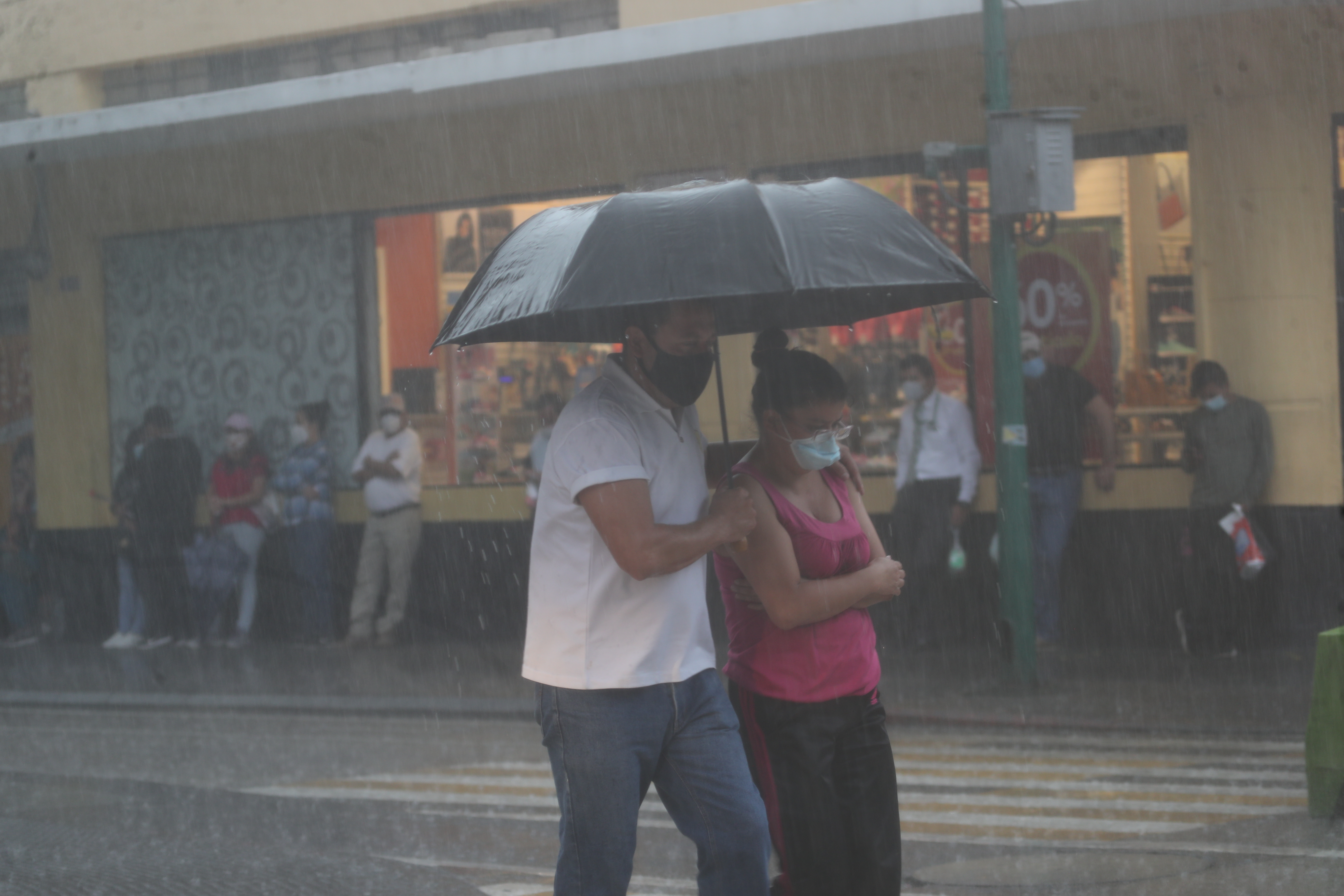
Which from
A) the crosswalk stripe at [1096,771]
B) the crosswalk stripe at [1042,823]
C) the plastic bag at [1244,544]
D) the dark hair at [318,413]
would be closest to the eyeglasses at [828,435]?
the crosswalk stripe at [1042,823]

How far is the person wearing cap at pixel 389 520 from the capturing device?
1261 centimetres

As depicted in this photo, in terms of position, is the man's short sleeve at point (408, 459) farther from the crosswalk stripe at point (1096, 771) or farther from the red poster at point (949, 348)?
the crosswalk stripe at point (1096, 771)

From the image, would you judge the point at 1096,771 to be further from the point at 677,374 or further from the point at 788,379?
the point at 677,374

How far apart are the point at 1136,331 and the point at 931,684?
3402mm

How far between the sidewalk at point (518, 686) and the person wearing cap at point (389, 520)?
12.6 inches

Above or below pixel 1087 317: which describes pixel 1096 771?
below

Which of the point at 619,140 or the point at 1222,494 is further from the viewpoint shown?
the point at 619,140

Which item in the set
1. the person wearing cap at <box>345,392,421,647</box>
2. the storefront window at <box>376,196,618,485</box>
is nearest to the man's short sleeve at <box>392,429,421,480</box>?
A: the person wearing cap at <box>345,392,421,647</box>

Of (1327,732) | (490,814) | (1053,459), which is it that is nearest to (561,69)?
(1053,459)

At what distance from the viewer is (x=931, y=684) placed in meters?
9.93

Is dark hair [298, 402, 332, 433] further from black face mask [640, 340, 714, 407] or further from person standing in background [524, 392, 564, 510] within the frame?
black face mask [640, 340, 714, 407]

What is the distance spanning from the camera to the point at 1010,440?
9594mm

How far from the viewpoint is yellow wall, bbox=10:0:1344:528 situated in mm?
10648

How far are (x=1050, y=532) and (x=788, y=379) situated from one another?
7741mm
